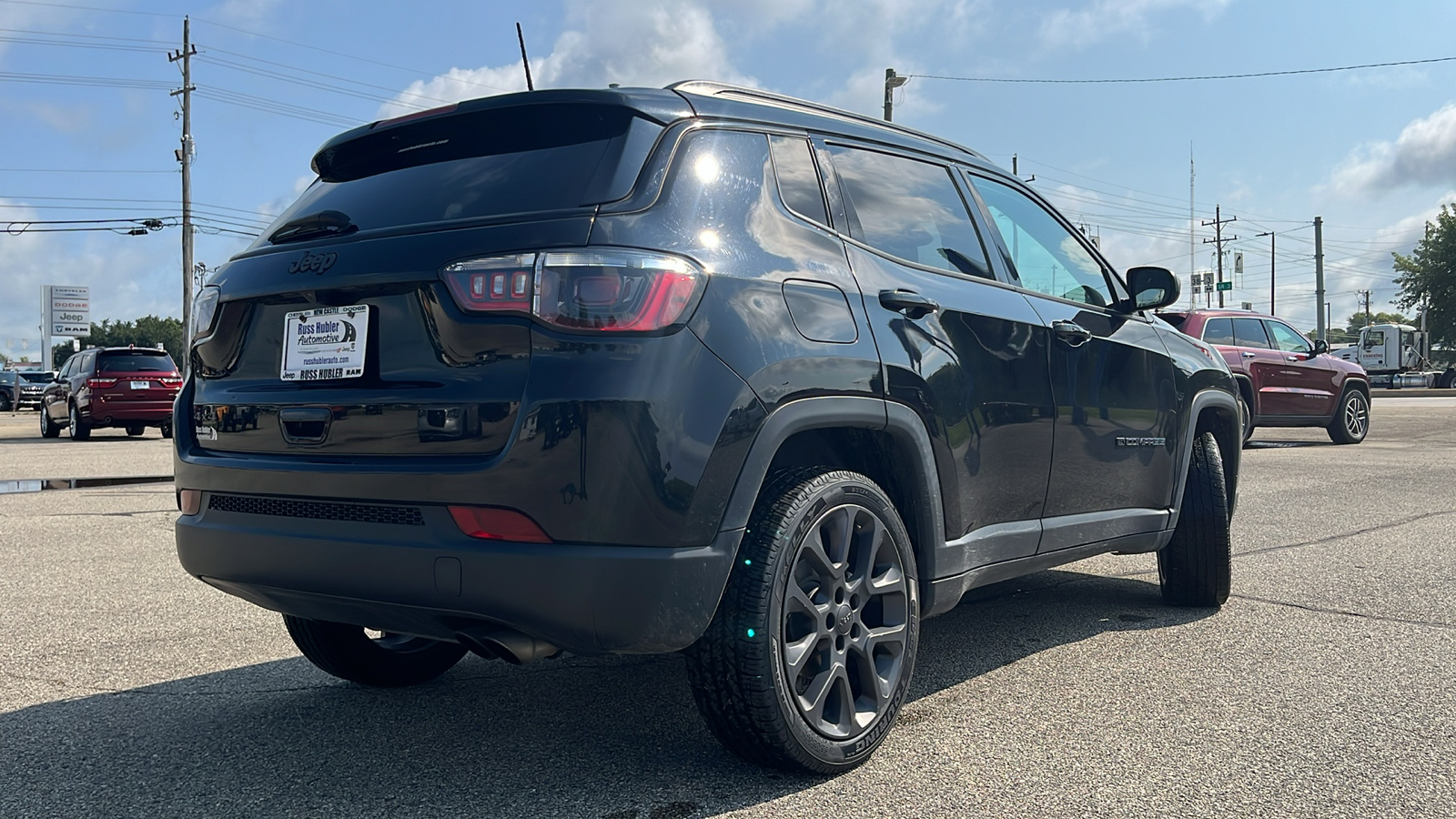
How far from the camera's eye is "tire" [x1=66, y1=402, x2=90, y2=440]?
66.4ft

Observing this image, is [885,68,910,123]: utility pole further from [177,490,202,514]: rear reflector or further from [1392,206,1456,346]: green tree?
[1392,206,1456,346]: green tree

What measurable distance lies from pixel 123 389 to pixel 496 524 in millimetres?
19933

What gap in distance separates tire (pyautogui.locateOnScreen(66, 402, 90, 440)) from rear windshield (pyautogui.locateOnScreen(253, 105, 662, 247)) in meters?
19.7

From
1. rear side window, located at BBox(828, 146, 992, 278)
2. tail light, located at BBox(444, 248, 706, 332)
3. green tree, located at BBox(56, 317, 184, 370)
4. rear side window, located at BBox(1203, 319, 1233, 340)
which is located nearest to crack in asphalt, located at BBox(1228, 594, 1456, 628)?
rear side window, located at BBox(828, 146, 992, 278)

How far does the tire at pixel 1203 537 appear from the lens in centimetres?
480

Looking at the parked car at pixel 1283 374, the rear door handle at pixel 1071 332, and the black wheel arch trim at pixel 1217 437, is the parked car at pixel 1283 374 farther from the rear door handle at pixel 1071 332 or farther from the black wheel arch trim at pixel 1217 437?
the rear door handle at pixel 1071 332

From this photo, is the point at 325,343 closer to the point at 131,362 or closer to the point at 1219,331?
the point at 1219,331

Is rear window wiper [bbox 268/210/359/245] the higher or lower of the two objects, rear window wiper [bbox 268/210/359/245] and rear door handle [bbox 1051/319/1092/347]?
the higher

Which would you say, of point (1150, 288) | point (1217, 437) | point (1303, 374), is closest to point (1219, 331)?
point (1303, 374)

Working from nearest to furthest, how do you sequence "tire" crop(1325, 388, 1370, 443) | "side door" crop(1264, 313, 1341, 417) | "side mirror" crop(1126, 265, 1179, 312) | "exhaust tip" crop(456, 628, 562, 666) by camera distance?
"exhaust tip" crop(456, 628, 562, 666) < "side mirror" crop(1126, 265, 1179, 312) < "side door" crop(1264, 313, 1341, 417) < "tire" crop(1325, 388, 1370, 443)

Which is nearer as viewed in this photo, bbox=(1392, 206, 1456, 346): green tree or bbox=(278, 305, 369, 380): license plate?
bbox=(278, 305, 369, 380): license plate

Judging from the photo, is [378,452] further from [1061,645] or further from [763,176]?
[1061,645]

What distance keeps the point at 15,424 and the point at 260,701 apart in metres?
31.5

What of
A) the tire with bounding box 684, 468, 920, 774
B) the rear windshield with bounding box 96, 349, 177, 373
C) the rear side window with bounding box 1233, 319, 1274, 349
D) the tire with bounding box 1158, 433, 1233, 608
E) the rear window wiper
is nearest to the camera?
the tire with bounding box 684, 468, 920, 774
